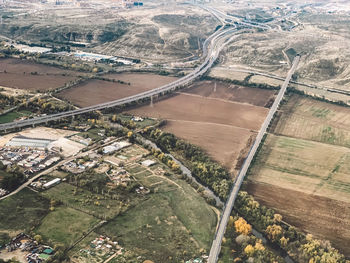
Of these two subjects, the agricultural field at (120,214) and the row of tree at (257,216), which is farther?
the row of tree at (257,216)

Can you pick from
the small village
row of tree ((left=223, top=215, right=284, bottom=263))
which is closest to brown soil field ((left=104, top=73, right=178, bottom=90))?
row of tree ((left=223, top=215, right=284, bottom=263))

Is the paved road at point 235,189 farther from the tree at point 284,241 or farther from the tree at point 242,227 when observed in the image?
the tree at point 284,241

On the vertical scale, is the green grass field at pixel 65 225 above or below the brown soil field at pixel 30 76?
below

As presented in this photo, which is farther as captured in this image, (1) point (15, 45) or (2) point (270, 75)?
(1) point (15, 45)

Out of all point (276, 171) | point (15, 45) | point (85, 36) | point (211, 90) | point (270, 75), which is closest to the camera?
point (276, 171)

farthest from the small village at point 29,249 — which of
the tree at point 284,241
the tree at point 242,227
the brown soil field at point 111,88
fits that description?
the brown soil field at point 111,88

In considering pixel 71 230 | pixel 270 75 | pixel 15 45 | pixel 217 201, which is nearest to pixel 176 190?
pixel 217 201

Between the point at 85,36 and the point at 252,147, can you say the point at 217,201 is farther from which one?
the point at 85,36
